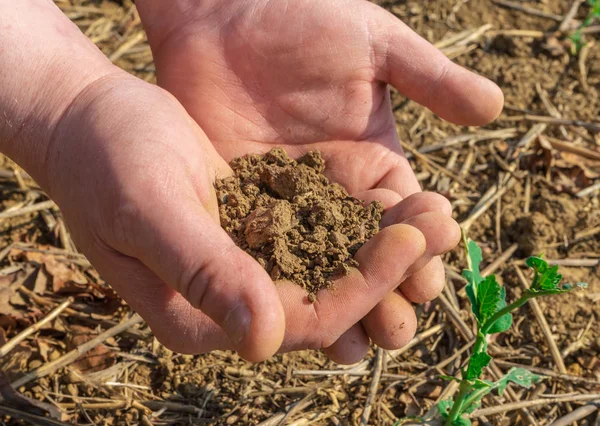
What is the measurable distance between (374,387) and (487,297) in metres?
0.71

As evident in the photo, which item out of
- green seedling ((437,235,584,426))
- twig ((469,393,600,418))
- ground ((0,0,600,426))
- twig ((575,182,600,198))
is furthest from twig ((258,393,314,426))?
twig ((575,182,600,198))

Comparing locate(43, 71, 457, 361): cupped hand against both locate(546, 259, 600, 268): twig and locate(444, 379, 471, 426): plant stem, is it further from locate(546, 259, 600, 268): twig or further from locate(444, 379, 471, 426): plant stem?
locate(546, 259, 600, 268): twig

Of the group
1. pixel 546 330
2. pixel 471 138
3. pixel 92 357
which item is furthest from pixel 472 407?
pixel 471 138

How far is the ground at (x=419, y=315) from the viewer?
2.68 meters

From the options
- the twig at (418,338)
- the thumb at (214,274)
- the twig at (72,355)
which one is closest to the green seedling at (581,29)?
the twig at (418,338)

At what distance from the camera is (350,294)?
211cm

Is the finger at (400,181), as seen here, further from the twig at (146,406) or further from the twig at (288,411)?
the twig at (146,406)

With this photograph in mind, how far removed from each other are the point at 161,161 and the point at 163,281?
14.4 inches

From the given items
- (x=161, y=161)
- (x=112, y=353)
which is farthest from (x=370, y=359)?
(x=161, y=161)

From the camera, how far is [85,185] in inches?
82.7

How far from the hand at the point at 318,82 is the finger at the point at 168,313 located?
0.80 meters

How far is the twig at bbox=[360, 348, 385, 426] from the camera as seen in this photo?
262 centimetres

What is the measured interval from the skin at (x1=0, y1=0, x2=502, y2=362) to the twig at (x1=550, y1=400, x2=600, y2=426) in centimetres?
83

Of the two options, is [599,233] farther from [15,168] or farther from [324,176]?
[15,168]
